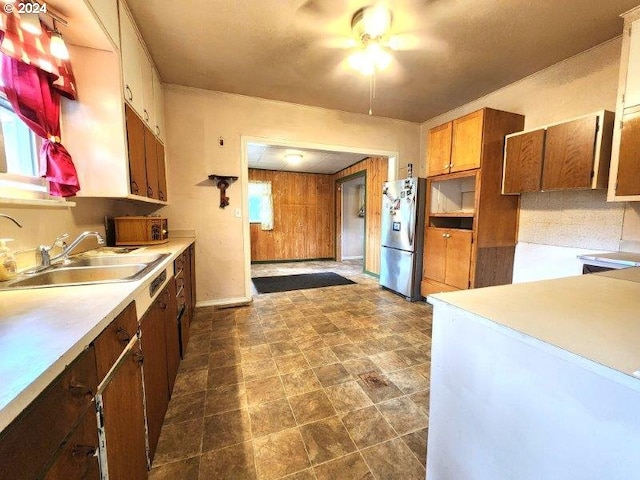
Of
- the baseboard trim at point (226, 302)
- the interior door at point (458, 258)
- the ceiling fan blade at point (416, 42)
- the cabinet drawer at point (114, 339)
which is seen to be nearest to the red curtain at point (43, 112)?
the cabinet drawer at point (114, 339)

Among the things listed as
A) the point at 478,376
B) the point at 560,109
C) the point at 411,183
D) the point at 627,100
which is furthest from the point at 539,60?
the point at 478,376

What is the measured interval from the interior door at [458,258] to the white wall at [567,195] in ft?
1.76

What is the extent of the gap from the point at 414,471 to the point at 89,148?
8.56 feet

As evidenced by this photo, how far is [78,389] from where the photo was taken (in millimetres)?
626

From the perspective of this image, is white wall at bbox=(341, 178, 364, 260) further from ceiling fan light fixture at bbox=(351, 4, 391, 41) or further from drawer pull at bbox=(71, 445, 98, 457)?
drawer pull at bbox=(71, 445, 98, 457)

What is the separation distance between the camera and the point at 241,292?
3418mm

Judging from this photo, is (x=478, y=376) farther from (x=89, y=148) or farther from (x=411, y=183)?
(x=411, y=183)

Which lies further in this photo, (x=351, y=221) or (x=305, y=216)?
(x=351, y=221)

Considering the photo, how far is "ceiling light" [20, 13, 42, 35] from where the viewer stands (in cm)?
127

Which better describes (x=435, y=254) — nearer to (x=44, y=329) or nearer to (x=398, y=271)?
(x=398, y=271)

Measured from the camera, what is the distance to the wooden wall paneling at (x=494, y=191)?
270 centimetres

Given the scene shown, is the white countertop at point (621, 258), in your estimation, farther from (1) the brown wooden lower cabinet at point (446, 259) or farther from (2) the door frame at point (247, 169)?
(2) the door frame at point (247, 169)

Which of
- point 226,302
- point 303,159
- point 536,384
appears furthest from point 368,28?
point 303,159

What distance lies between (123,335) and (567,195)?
3.38 metres
